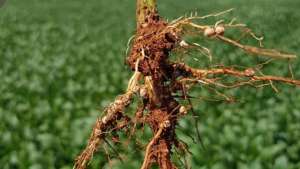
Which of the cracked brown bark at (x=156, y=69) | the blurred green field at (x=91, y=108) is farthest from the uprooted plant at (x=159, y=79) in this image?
the blurred green field at (x=91, y=108)

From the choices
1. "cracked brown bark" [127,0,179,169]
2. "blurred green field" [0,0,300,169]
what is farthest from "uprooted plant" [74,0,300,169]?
"blurred green field" [0,0,300,169]

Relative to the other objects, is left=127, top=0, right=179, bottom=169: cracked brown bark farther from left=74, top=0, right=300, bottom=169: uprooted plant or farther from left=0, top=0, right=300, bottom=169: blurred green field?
left=0, top=0, right=300, bottom=169: blurred green field

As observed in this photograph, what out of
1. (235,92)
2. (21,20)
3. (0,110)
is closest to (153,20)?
(0,110)

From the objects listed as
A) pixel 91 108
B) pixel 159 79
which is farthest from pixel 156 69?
pixel 91 108

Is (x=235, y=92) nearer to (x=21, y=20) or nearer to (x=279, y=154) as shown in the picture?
(x=279, y=154)

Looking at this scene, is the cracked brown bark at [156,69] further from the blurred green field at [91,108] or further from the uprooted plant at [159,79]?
the blurred green field at [91,108]

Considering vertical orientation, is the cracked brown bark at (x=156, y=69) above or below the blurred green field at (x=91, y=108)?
above

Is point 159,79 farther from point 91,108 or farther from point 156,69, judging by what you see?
point 91,108
